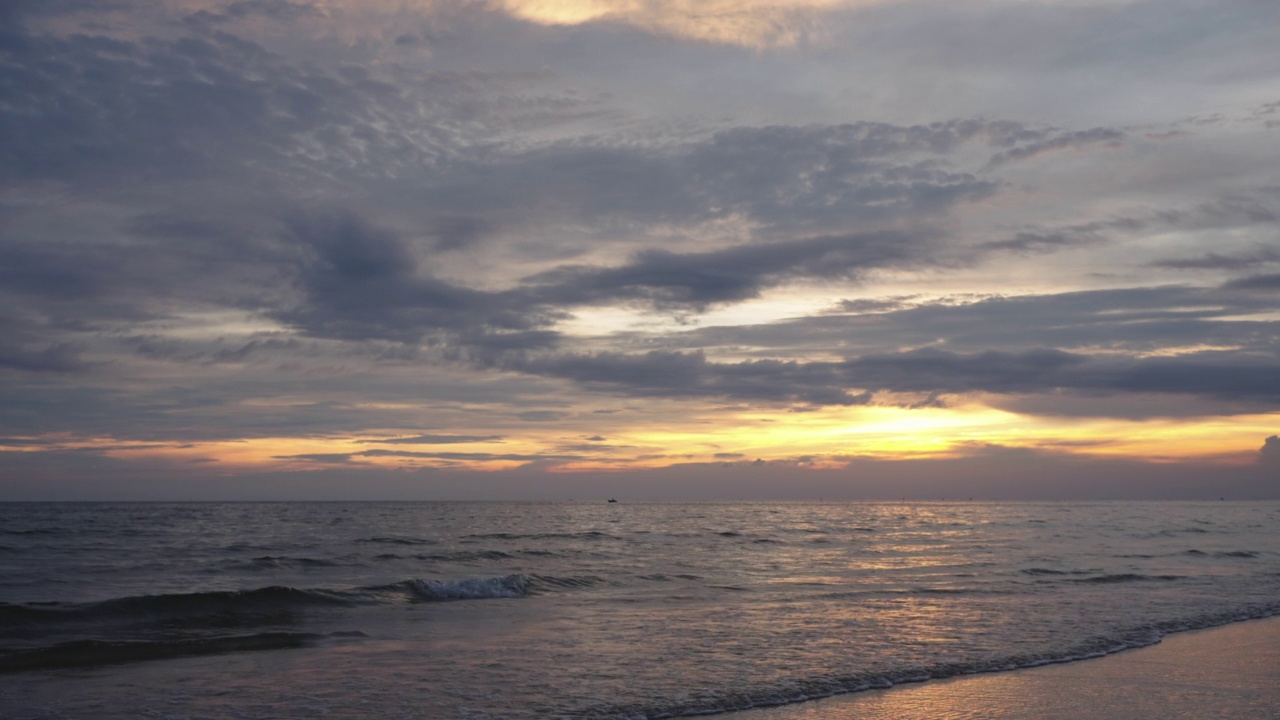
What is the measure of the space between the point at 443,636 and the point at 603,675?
5.84 m

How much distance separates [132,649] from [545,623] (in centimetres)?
866

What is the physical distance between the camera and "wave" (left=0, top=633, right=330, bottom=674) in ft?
52.9

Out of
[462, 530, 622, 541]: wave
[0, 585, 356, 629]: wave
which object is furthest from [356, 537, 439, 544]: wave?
[0, 585, 356, 629]: wave

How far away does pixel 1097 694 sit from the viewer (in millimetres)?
13125

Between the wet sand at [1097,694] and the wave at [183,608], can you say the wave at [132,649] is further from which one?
the wet sand at [1097,694]

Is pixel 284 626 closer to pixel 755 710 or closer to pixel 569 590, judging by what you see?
pixel 569 590

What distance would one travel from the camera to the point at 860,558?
1590 inches

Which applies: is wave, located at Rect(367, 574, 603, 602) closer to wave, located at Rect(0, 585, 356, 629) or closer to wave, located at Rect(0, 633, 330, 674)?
wave, located at Rect(0, 585, 356, 629)

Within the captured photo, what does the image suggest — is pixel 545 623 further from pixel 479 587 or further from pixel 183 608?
pixel 183 608

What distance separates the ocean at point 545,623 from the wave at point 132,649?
0.28 ft

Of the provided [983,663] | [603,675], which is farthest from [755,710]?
[983,663]

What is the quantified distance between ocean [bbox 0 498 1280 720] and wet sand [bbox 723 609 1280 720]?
0.65 metres

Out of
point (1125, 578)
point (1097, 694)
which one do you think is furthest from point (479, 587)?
point (1125, 578)

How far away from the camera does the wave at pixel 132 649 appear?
16.1 meters
